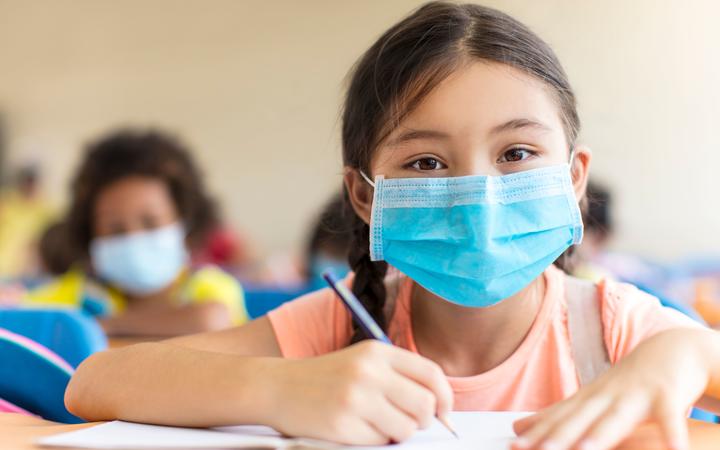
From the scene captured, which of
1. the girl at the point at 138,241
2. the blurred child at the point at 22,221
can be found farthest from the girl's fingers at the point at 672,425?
the blurred child at the point at 22,221

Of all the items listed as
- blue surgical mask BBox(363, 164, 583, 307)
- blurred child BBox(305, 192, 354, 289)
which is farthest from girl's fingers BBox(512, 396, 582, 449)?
blurred child BBox(305, 192, 354, 289)

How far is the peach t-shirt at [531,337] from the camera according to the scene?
111 cm

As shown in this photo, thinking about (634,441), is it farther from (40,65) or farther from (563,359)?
(40,65)

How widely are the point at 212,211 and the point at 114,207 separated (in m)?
0.48

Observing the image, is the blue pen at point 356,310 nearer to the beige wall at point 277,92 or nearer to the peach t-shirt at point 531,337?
the peach t-shirt at point 531,337

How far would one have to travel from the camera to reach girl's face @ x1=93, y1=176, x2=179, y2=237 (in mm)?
2650

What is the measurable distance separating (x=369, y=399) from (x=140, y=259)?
6.54 feet

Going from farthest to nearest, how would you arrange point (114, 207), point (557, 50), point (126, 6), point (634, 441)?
1. point (126, 6)
2. point (114, 207)
3. point (557, 50)
4. point (634, 441)

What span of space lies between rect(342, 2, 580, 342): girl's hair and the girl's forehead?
15 mm

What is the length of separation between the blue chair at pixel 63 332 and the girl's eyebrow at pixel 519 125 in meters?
0.88

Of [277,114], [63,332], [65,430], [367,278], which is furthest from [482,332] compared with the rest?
[277,114]

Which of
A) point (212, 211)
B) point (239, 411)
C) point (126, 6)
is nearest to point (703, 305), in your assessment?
point (212, 211)

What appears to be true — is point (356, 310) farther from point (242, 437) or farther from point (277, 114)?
point (277, 114)

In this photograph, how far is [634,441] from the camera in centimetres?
73
